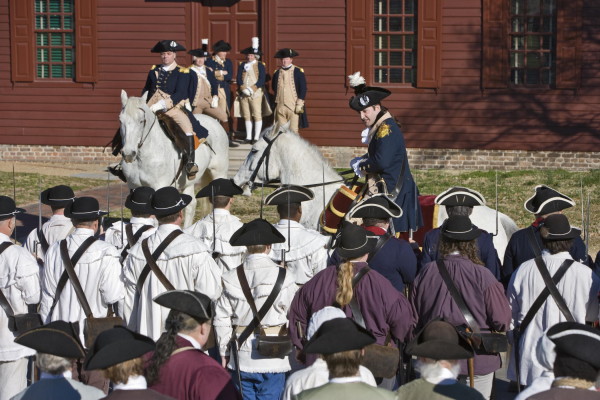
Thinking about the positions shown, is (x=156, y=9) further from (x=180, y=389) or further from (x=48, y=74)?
(x=180, y=389)

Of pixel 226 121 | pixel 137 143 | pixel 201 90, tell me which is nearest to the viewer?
pixel 137 143

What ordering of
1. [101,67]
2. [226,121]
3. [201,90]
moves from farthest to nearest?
[101,67], [226,121], [201,90]

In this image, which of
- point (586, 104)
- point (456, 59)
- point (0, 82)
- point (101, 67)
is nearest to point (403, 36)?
point (456, 59)

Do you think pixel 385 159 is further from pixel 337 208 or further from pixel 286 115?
pixel 286 115

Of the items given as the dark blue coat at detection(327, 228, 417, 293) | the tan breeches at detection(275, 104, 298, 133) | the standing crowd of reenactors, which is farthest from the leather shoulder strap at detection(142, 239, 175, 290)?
the tan breeches at detection(275, 104, 298, 133)

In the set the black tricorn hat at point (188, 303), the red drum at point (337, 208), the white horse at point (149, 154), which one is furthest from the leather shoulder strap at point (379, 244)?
the white horse at point (149, 154)

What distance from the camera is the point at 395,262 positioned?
7.88m

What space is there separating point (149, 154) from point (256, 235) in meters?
7.81

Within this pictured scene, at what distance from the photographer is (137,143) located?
47.8 feet

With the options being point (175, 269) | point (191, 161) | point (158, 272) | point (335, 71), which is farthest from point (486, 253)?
point (335, 71)

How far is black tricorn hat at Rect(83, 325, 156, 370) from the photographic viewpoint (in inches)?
200

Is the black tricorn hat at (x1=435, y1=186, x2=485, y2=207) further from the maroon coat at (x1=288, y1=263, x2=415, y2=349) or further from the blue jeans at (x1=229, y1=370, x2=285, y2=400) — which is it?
the blue jeans at (x1=229, y1=370, x2=285, y2=400)

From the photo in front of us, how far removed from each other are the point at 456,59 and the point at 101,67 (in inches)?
300

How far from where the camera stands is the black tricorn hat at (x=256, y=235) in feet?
24.6
